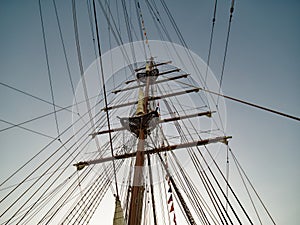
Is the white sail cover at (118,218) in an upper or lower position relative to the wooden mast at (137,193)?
lower

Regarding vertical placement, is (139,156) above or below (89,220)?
above

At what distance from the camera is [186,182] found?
22.1 ft

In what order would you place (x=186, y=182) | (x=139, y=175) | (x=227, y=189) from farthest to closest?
(x=186, y=182) → (x=227, y=189) → (x=139, y=175)

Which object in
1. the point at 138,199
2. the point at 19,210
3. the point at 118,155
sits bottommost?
the point at 19,210

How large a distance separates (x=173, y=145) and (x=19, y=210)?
5.48m

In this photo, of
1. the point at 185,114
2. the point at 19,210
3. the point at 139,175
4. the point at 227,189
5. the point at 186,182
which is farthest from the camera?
the point at 185,114

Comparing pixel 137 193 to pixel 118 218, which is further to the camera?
pixel 137 193

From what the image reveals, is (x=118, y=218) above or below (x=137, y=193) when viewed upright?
below

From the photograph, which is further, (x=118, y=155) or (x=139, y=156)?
(x=118, y=155)

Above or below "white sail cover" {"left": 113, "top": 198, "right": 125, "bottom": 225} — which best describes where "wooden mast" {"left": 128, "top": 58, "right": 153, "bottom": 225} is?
above

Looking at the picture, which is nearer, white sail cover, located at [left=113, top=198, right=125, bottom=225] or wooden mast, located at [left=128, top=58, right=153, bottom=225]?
white sail cover, located at [left=113, top=198, right=125, bottom=225]

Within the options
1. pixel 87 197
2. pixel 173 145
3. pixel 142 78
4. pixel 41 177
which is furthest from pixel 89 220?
pixel 142 78

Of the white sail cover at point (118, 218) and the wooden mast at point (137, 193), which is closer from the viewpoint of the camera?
the white sail cover at point (118, 218)

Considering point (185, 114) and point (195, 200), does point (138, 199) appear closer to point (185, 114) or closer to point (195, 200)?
point (195, 200)
